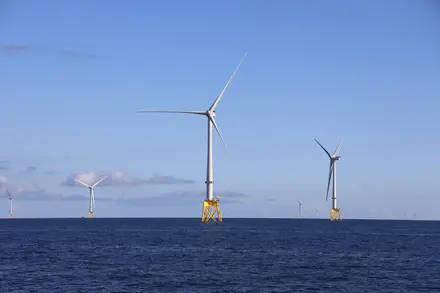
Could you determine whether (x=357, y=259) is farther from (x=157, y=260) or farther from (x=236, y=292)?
(x=236, y=292)

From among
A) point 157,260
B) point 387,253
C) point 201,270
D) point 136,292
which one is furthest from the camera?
point 387,253

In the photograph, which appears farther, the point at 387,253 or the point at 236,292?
the point at 387,253

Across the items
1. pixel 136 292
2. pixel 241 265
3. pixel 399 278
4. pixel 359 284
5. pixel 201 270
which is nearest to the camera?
pixel 136 292

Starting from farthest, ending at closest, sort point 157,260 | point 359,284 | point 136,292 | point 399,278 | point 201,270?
point 157,260
point 201,270
point 399,278
point 359,284
point 136,292

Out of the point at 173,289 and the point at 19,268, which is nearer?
the point at 173,289

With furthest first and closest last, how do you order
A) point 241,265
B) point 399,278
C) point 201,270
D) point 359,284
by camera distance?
point 241,265 < point 201,270 < point 399,278 < point 359,284

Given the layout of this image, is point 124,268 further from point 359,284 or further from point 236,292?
point 359,284

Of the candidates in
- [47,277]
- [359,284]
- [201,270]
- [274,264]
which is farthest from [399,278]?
[47,277]

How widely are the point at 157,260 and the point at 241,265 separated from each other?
17.0 meters

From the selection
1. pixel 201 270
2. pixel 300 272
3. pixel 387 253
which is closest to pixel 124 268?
pixel 201 270

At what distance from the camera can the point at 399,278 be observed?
91375 millimetres

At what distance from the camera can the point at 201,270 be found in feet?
323

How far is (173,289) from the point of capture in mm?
79188

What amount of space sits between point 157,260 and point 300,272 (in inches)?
1148
